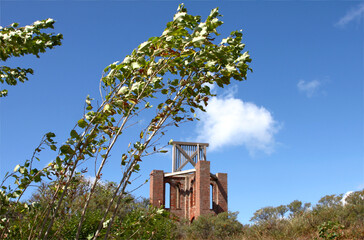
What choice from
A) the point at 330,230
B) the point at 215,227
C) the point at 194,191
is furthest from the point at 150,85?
the point at 194,191

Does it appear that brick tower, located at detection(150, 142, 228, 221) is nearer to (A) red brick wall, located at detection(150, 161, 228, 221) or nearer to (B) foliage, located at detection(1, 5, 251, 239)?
(A) red brick wall, located at detection(150, 161, 228, 221)

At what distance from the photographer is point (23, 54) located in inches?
138

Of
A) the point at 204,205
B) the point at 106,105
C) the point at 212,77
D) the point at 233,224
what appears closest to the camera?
the point at 106,105

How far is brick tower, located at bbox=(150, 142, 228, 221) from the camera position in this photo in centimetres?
2258

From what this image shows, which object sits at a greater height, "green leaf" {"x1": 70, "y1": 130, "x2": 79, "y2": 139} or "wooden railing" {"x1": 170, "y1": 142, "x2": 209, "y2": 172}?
"wooden railing" {"x1": 170, "y1": 142, "x2": 209, "y2": 172}

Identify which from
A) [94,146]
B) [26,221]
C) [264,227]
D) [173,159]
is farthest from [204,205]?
[94,146]

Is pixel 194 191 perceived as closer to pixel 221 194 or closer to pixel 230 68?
pixel 221 194

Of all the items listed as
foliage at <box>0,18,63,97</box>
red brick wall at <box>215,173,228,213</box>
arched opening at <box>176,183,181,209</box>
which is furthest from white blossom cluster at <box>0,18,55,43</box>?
arched opening at <box>176,183,181,209</box>

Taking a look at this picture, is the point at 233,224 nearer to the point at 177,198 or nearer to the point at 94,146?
the point at 177,198

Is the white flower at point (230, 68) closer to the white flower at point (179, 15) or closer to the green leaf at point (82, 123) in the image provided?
the white flower at point (179, 15)

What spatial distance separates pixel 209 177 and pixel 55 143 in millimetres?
20000

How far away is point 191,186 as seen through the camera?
25453 millimetres

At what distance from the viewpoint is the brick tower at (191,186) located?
2258 centimetres

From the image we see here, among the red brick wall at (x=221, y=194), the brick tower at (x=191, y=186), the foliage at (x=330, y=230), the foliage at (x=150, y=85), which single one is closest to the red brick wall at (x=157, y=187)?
the brick tower at (x=191, y=186)
